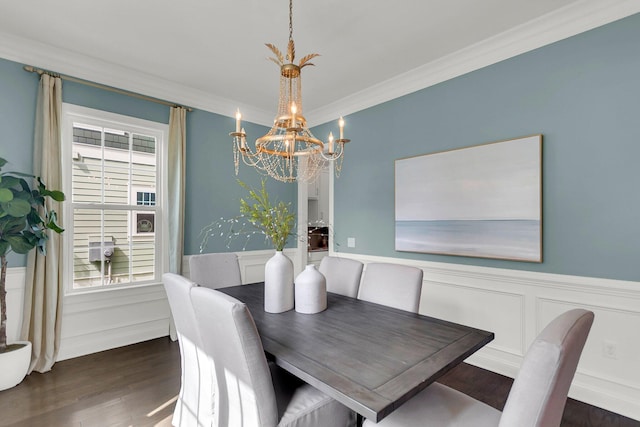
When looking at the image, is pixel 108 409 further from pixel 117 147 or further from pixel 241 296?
pixel 117 147

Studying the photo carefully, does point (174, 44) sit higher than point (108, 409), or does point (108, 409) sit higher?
point (174, 44)

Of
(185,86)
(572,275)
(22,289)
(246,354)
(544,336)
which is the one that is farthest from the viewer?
(185,86)

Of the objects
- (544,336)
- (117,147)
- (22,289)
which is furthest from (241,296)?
(117,147)

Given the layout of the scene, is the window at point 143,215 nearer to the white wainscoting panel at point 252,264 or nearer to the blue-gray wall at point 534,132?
the blue-gray wall at point 534,132

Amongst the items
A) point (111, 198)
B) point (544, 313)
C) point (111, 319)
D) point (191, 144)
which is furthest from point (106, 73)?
point (544, 313)

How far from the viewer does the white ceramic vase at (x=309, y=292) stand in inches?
72.6

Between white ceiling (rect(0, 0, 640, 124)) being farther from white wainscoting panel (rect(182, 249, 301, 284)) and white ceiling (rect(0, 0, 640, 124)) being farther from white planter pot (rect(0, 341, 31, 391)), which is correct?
white planter pot (rect(0, 341, 31, 391))

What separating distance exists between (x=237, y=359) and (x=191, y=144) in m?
2.99

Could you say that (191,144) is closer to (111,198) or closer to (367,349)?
(111,198)

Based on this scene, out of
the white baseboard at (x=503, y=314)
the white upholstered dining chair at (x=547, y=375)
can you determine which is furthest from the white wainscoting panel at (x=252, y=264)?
the white upholstered dining chair at (x=547, y=375)

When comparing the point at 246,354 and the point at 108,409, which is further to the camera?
the point at 108,409

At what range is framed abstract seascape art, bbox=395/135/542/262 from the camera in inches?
94.9

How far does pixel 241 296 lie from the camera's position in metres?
2.25

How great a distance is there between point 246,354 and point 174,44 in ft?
8.74
